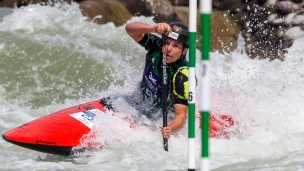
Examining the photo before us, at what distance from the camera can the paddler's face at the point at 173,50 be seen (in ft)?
15.3

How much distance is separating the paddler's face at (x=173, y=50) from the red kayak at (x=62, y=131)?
0.67m

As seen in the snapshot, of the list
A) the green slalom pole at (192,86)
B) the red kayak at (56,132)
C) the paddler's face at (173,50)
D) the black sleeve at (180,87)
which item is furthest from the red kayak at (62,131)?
the green slalom pole at (192,86)

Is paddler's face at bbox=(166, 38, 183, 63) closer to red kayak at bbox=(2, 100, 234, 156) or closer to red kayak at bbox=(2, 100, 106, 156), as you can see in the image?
red kayak at bbox=(2, 100, 234, 156)

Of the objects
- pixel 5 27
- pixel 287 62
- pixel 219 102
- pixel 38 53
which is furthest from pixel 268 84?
pixel 5 27

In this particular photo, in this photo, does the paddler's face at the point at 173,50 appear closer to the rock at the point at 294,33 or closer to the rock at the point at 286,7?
the rock at the point at 294,33

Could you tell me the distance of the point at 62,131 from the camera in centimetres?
487

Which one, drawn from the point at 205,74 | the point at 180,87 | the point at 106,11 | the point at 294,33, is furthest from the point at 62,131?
the point at 294,33

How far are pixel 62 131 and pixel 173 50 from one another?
3.59 feet

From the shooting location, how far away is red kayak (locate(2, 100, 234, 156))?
4762 mm

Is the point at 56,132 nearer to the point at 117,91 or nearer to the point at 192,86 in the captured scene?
the point at 117,91

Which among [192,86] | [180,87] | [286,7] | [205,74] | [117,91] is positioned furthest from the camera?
[286,7]

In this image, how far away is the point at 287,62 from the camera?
874 cm

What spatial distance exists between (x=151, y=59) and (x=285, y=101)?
154cm

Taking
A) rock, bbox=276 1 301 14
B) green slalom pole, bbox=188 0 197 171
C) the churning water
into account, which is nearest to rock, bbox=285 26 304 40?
rock, bbox=276 1 301 14
